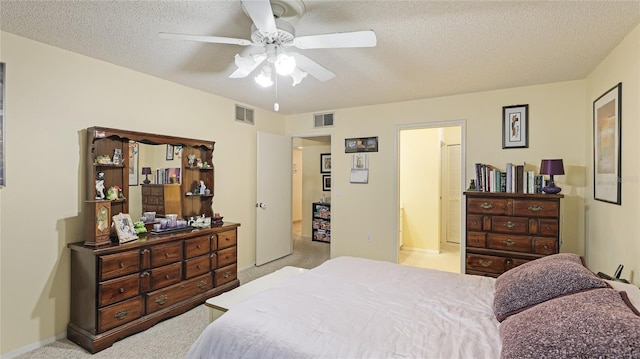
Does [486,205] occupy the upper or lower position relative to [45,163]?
lower

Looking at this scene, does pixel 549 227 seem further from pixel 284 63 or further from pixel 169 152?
pixel 169 152

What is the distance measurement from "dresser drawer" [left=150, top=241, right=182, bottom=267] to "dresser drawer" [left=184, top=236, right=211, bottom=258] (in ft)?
0.28

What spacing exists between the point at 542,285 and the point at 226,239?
3031 mm

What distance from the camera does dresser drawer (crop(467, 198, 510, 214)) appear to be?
129 inches

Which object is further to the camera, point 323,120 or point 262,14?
point 323,120

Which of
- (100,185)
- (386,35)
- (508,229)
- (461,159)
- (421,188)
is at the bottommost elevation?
(508,229)

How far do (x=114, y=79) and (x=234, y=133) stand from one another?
1608mm

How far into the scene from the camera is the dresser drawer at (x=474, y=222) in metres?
3.38

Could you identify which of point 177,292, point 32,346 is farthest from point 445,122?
point 32,346

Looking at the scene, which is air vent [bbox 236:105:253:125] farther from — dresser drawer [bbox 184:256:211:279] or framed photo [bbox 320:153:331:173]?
framed photo [bbox 320:153:331:173]

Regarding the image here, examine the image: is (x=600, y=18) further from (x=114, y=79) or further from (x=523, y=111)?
(x=114, y=79)

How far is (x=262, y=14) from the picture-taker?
157cm

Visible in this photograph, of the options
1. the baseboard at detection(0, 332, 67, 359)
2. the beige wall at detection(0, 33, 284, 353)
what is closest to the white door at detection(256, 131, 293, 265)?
Answer: the beige wall at detection(0, 33, 284, 353)

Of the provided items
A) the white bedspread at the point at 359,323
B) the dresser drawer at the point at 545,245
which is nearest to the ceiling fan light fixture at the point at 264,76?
the white bedspread at the point at 359,323
